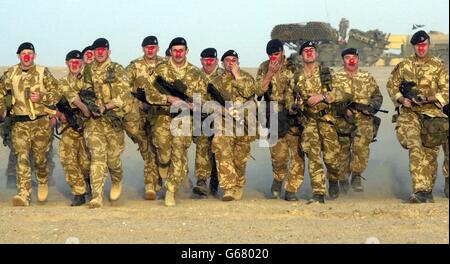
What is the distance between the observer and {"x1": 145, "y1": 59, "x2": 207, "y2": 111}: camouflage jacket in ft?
31.5

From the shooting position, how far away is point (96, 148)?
30.4 feet

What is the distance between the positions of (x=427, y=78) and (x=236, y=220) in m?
3.08

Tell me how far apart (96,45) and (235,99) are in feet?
6.08

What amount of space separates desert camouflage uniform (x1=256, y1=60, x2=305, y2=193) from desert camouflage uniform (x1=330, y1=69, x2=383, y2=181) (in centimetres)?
63

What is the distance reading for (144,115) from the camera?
34.2 ft

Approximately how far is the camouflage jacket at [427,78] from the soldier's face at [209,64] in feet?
8.34

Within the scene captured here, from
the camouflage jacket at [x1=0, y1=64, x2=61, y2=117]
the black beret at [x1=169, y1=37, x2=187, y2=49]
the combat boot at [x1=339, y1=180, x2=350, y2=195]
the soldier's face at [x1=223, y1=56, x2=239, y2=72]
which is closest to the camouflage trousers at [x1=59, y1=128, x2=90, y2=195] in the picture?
the camouflage jacket at [x1=0, y1=64, x2=61, y2=117]

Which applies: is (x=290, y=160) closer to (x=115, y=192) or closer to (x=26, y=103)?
(x=115, y=192)

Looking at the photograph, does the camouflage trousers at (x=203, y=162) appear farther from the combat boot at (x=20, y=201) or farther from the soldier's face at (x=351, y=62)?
the combat boot at (x=20, y=201)

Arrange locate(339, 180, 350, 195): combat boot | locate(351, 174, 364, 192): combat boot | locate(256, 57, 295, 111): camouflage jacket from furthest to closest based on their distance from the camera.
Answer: locate(351, 174, 364, 192): combat boot, locate(339, 180, 350, 195): combat boot, locate(256, 57, 295, 111): camouflage jacket

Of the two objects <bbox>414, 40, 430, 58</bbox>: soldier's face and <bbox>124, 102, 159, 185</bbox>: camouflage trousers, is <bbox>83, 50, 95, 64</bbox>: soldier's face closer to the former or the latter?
<bbox>124, 102, 159, 185</bbox>: camouflage trousers

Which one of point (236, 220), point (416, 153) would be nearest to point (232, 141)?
point (236, 220)

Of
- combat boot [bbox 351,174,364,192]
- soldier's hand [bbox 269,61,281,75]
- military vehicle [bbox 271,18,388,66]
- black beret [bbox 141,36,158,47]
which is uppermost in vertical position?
military vehicle [bbox 271,18,388,66]
